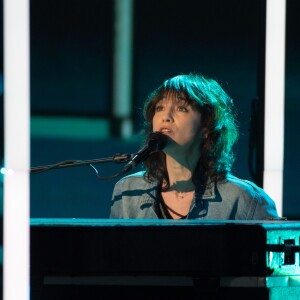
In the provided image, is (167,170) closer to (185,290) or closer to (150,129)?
(150,129)

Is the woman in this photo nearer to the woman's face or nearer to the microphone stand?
the woman's face

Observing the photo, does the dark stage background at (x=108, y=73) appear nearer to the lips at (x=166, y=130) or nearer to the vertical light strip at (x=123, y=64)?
the vertical light strip at (x=123, y=64)

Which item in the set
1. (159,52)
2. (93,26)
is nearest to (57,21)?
(93,26)

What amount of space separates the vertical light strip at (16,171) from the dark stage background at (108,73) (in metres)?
2.01

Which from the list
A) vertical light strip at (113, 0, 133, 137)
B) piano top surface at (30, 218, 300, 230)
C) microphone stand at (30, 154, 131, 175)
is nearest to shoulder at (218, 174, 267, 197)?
microphone stand at (30, 154, 131, 175)

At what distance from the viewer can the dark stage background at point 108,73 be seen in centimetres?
357

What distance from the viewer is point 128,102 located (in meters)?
3.57

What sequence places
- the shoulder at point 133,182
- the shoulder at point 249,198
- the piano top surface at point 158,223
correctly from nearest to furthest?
the piano top surface at point 158,223
the shoulder at point 249,198
the shoulder at point 133,182

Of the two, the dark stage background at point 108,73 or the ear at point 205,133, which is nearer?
the ear at point 205,133

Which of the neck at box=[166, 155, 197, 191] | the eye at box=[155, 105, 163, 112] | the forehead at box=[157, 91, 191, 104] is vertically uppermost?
the forehead at box=[157, 91, 191, 104]

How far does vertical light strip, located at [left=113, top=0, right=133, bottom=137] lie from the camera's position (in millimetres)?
3545

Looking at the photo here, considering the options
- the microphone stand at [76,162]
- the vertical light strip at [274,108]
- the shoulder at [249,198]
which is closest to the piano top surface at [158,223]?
the microphone stand at [76,162]

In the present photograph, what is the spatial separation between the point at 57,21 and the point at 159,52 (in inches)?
A: 18.0

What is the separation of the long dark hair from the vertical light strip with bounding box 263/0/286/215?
17 cm
